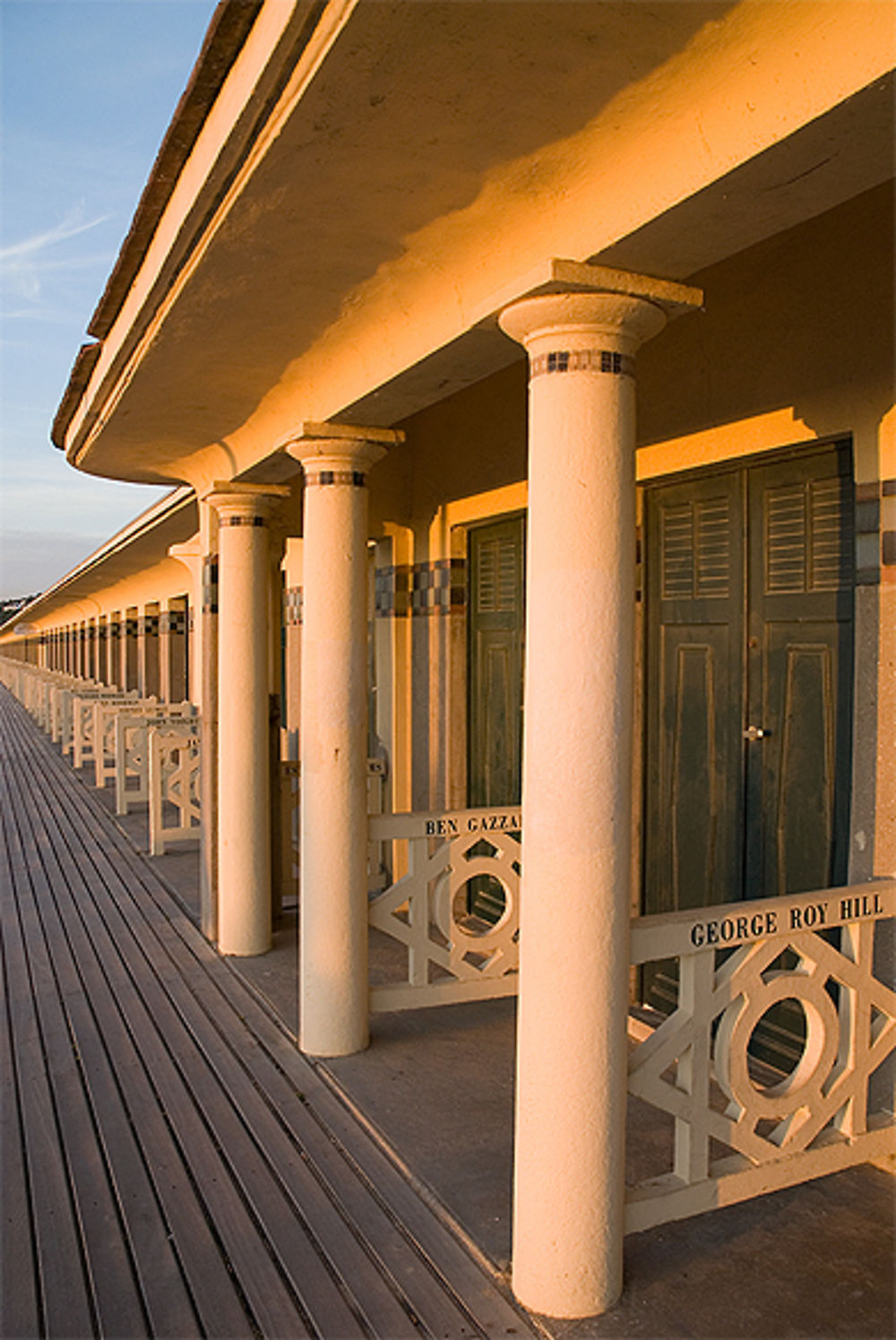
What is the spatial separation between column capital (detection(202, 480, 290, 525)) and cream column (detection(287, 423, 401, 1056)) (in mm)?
1382

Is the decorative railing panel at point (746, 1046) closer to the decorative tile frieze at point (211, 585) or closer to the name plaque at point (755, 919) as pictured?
the name plaque at point (755, 919)

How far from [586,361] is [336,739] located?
2212 millimetres

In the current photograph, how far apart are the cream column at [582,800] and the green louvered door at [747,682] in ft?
4.64

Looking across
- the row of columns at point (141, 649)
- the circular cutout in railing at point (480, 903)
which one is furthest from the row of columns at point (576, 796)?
the row of columns at point (141, 649)

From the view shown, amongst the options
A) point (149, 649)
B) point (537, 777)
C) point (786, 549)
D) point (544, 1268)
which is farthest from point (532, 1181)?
point (149, 649)

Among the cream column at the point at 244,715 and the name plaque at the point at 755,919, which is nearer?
the name plaque at the point at 755,919

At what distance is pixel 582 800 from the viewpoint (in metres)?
2.57

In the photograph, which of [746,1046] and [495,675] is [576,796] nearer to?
[746,1046]

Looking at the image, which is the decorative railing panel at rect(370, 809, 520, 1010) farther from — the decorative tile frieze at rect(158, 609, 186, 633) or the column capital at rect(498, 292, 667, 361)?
the decorative tile frieze at rect(158, 609, 186, 633)

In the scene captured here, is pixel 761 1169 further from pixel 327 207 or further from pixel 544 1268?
pixel 327 207

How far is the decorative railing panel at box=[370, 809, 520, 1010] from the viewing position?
4410mm

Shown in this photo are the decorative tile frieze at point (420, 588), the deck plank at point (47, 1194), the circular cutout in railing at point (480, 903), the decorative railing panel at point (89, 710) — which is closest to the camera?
the deck plank at point (47, 1194)

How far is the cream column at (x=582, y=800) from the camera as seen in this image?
2.55 metres

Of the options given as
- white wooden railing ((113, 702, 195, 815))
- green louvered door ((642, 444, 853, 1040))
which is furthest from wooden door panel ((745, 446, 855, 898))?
white wooden railing ((113, 702, 195, 815))
